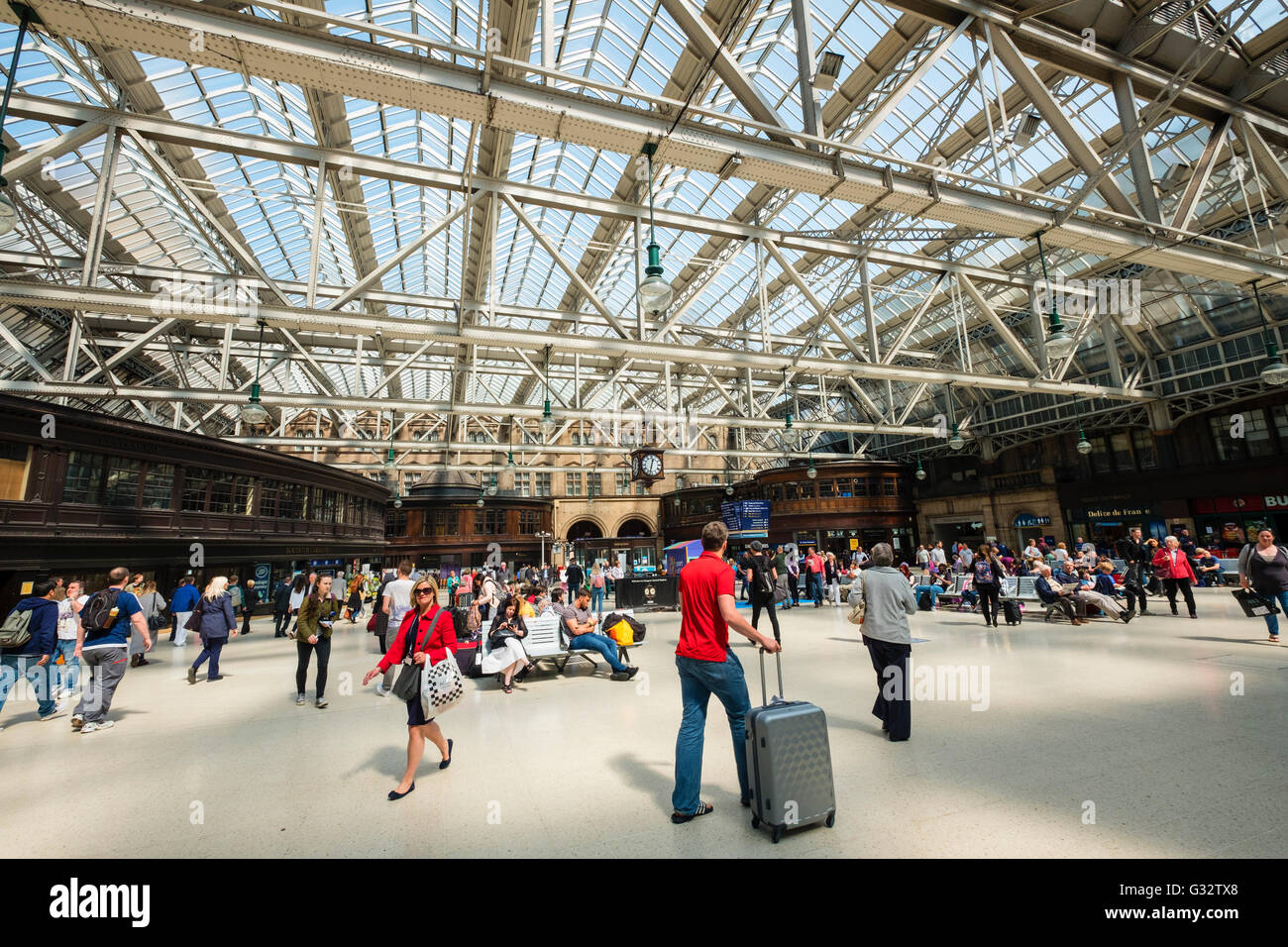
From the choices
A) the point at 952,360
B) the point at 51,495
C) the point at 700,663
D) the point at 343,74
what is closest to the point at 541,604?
the point at 700,663

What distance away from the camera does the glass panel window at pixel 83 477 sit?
12.3 metres

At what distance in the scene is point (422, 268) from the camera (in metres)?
19.8

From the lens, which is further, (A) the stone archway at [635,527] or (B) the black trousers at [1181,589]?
(A) the stone archway at [635,527]

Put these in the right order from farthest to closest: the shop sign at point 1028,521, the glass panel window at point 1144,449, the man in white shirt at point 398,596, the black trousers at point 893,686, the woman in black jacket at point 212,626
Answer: the shop sign at point 1028,521
the glass panel window at point 1144,449
the man in white shirt at point 398,596
the woman in black jacket at point 212,626
the black trousers at point 893,686

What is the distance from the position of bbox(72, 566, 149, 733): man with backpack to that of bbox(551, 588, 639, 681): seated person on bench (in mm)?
5095

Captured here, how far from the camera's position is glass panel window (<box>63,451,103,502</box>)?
1233 centimetres

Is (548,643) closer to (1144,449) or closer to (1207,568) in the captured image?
(1207,568)

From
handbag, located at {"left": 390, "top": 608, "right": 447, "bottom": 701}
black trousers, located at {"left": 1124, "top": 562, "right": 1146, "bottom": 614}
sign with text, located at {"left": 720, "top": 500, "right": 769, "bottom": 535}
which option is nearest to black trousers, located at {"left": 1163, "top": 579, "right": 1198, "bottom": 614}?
black trousers, located at {"left": 1124, "top": 562, "right": 1146, "bottom": 614}

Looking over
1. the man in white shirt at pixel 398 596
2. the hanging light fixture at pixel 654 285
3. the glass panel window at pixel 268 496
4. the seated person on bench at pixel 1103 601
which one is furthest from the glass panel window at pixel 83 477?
the seated person on bench at pixel 1103 601

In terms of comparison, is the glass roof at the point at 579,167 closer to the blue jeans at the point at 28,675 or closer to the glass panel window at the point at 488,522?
the blue jeans at the point at 28,675

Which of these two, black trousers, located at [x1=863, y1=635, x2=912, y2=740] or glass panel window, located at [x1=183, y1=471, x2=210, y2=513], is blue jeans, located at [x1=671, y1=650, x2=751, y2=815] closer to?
black trousers, located at [x1=863, y1=635, x2=912, y2=740]

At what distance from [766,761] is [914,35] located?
10.9 metres

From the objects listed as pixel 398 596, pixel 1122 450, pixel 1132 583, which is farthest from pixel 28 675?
pixel 1122 450

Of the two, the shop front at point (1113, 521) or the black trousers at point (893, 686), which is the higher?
the shop front at point (1113, 521)
